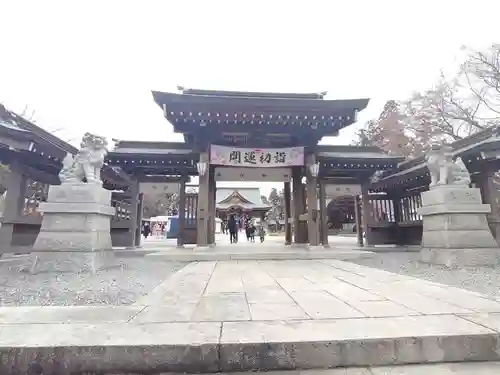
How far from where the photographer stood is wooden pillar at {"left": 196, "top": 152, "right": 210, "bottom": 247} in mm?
9055

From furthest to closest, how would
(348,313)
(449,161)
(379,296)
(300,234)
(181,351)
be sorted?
1. (300,234)
2. (449,161)
3. (379,296)
4. (348,313)
5. (181,351)

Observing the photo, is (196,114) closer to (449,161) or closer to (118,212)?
(118,212)

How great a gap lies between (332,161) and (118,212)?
869cm

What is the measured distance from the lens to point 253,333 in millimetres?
2117

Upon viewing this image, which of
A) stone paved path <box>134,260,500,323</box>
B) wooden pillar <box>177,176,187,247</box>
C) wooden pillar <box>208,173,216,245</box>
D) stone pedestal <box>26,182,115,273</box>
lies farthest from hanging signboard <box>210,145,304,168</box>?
stone paved path <box>134,260,500,323</box>

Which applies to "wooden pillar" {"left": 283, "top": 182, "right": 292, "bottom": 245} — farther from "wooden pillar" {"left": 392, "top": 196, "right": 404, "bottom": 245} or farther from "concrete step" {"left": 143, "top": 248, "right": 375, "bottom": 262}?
"wooden pillar" {"left": 392, "top": 196, "right": 404, "bottom": 245}

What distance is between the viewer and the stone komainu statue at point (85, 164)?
6.33 meters

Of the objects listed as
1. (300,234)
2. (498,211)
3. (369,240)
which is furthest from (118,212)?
(498,211)

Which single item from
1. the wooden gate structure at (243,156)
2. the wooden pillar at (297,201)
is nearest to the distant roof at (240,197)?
the wooden gate structure at (243,156)

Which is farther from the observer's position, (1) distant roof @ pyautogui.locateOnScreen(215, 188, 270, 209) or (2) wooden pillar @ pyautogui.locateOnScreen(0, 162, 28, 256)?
(1) distant roof @ pyautogui.locateOnScreen(215, 188, 270, 209)

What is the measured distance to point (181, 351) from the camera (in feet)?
6.24

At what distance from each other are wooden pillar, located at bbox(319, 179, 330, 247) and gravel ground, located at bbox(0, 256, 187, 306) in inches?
267

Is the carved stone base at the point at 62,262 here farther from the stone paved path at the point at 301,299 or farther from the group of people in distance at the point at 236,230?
the group of people in distance at the point at 236,230

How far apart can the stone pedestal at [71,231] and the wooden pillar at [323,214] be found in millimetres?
7784
